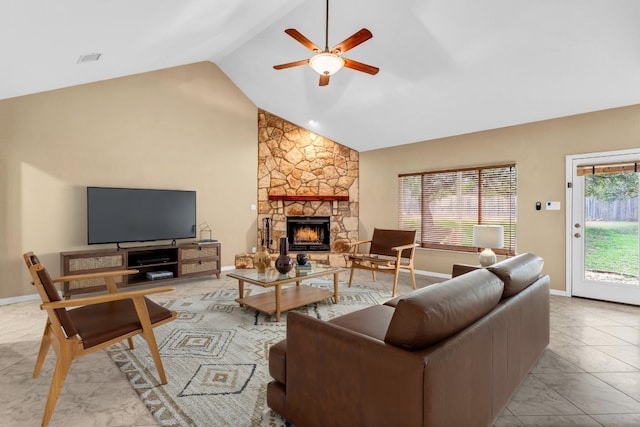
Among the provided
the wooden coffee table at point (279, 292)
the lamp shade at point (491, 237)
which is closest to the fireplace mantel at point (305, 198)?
the wooden coffee table at point (279, 292)

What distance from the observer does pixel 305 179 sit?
6.73 m

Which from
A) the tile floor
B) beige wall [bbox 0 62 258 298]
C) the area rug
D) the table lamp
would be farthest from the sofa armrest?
beige wall [bbox 0 62 258 298]

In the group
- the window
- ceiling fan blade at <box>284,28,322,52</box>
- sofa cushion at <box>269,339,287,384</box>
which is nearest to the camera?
sofa cushion at <box>269,339,287,384</box>

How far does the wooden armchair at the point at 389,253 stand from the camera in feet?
15.0

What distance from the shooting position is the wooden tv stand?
4.16 m

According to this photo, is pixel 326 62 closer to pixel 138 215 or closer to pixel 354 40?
pixel 354 40

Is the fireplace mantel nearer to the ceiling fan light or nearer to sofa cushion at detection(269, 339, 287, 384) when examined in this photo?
the ceiling fan light

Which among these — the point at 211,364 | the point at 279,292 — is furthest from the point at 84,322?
the point at 279,292

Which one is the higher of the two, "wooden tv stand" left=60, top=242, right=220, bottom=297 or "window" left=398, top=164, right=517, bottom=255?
"window" left=398, top=164, right=517, bottom=255

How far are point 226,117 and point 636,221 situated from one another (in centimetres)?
611

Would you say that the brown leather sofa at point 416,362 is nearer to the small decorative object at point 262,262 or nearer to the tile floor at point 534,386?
the tile floor at point 534,386

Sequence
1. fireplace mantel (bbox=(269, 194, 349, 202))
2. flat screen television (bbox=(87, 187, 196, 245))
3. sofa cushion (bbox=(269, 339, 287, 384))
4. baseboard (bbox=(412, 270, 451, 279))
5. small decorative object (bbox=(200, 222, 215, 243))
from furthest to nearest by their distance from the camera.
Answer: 1. fireplace mantel (bbox=(269, 194, 349, 202))
2. small decorative object (bbox=(200, 222, 215, 243))
3. baseboard (bbox=(412, 270, 451, 279))
4. flat screen television (bbox=(87, 187, 196, 245))
5. sofa cushion (bbox=(269, 339, 287, 384))

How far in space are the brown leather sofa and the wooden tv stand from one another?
11.6 ft

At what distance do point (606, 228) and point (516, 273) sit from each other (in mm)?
3210
